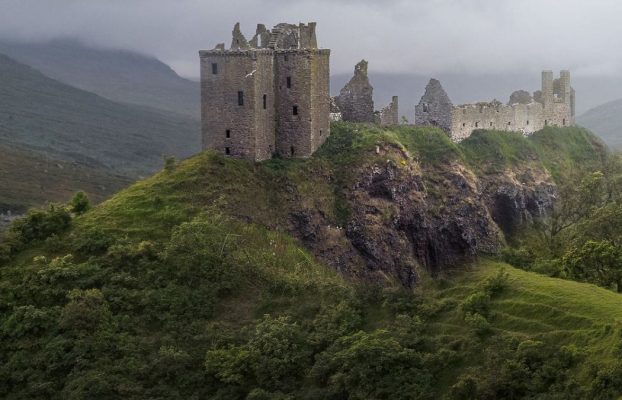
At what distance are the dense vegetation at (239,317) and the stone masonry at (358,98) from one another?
16.8 m

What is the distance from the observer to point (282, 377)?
120ft

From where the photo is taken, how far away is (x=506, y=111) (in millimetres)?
83625

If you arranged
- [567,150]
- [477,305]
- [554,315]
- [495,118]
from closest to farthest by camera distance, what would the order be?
[554,315] < [477,305] < [495,118] < [567,150]

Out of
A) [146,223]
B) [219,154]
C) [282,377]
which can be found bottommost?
[282,377]

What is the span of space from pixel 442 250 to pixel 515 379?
32.2 meters

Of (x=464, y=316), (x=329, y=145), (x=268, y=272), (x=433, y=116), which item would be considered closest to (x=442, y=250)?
(x=329, y=145)

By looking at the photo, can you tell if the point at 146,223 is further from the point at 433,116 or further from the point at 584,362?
the point at 433,116

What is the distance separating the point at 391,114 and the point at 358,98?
12.1 ft

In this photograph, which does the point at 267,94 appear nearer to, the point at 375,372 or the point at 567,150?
the point at 375,372

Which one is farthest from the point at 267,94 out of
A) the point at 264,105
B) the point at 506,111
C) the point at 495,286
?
the point at 506,111

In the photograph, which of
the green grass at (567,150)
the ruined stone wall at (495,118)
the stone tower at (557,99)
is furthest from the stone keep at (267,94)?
the stone tower at (557,99)

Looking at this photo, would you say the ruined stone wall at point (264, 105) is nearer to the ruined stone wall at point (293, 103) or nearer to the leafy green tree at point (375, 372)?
the ruined stone wall at point (293, 103)

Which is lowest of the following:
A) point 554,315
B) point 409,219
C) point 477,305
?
point 554,315

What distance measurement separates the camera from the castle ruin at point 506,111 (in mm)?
76062
